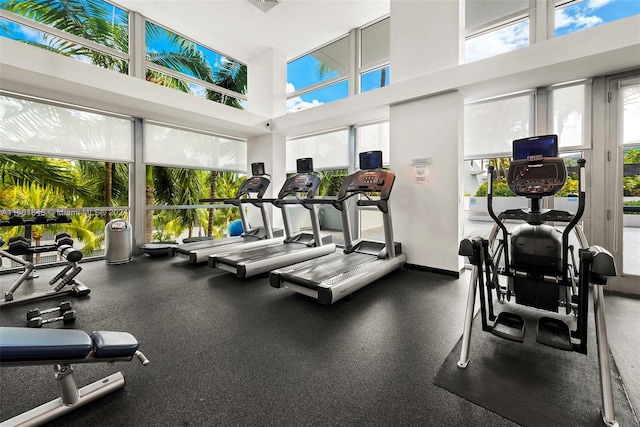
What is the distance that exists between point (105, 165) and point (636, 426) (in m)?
7.71

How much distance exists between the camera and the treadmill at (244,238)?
191 inches

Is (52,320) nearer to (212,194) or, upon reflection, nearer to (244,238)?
(244,238)

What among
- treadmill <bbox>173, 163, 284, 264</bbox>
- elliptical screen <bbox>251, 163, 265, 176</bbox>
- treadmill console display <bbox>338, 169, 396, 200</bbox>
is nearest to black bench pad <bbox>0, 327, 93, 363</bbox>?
treadmill console display <bbox>338, 169, 396, 200</bbox>

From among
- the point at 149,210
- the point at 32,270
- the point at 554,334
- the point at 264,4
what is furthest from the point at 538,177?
the point at 149,210

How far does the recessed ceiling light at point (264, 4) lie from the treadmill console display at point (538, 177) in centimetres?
493

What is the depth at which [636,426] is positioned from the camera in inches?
57.6

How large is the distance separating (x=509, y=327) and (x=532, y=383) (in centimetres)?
39

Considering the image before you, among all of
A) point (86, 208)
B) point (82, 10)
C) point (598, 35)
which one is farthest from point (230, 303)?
point (82, 10)

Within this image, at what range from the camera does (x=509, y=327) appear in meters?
2.09

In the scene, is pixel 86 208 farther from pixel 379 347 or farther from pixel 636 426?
pixel 636 426

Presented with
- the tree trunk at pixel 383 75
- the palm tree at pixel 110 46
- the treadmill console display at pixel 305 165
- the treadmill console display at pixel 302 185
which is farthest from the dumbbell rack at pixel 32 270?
the tree trunk at pixel 383 75

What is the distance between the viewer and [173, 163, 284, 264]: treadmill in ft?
15.9

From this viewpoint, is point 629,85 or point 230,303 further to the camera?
point 629,85

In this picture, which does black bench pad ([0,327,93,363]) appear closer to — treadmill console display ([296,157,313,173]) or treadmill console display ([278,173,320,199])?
treadmill console display ([278,173,320,199])
